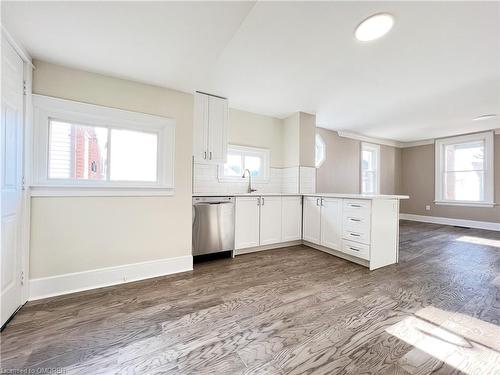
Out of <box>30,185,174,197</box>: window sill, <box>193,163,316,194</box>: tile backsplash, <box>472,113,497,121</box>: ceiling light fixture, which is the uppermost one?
<box>472,113,497,121</box>: ceiling light fixture

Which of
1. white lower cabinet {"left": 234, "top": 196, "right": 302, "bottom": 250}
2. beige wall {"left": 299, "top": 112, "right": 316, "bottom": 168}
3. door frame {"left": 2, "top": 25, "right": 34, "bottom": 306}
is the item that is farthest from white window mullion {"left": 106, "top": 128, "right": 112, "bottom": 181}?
beige wall {"left": 299, "top": 112, "right": 316, "bottom": 168}

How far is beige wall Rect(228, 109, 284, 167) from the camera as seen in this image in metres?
3.77

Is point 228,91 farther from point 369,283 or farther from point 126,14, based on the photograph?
point 369,283

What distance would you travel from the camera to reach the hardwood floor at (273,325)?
1215 mm

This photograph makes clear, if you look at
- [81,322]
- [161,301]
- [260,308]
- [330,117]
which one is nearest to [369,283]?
[260,308]

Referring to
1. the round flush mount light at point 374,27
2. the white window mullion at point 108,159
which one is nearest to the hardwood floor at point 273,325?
the white window mullion at point 108,159

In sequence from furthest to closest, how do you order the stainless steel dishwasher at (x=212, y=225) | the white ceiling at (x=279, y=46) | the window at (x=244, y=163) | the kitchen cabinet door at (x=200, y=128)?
the window at (x=244, y=163)
the kitchen cabinet door at (x=200, y=128)
the stainless steel dishwasher at (x=212, y=225)
the white ceiling at (x=279, y=46)

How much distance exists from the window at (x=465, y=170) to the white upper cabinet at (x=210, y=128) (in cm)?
612

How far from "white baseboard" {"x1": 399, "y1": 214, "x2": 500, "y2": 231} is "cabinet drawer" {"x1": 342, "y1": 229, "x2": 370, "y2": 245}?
189 inches

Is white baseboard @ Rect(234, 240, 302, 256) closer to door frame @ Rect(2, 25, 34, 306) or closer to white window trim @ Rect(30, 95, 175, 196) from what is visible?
white window trim @ Rect(30, 95, 175, 196)

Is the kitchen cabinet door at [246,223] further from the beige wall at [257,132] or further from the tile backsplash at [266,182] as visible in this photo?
the beige wall at [257,132]

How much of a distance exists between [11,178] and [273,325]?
7.37 ft

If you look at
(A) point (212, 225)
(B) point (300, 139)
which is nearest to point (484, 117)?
(B) point (300, 139)

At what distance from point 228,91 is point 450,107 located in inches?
147
